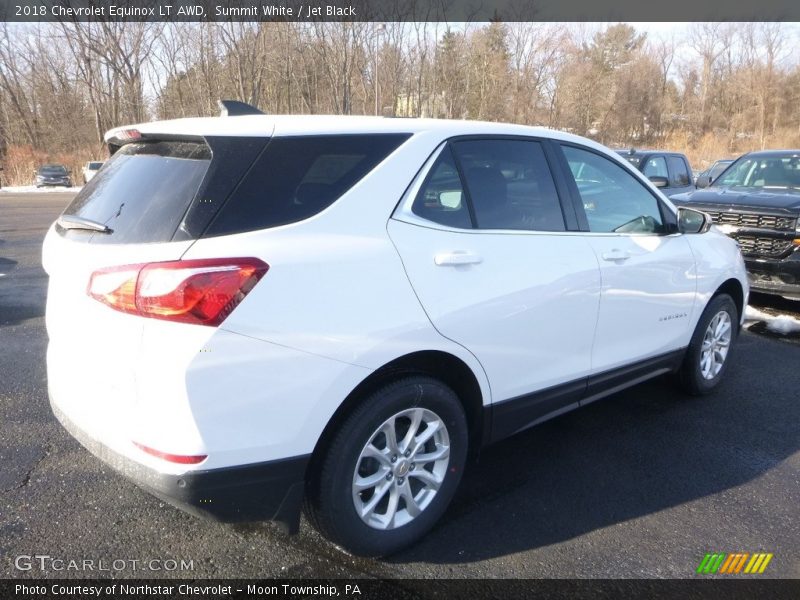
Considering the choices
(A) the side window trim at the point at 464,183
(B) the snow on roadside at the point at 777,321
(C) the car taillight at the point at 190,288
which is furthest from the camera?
(B) the snow on roadside at the point at 777,321

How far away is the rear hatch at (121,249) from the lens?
6.86 feet

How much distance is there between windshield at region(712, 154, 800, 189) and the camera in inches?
313

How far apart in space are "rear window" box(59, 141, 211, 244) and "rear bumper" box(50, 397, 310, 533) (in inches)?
31.8

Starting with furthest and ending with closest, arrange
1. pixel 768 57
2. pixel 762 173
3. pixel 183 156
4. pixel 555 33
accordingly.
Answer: pixel 768 57
pixel 555 33
pixel 762 173
pixel 183 156

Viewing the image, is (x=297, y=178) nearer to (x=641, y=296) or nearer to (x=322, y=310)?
(x=322, y=310)

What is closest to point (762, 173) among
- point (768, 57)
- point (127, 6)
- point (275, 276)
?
point (275, 276)

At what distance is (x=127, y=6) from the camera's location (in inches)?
1442

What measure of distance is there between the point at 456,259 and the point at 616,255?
124cm

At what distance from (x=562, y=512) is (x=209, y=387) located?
189 centimetres

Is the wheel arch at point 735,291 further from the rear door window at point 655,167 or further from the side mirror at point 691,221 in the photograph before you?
the rear door window at point 655,167

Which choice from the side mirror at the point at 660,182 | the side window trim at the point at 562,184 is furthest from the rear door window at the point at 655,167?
the side window trim at the point at 562,184

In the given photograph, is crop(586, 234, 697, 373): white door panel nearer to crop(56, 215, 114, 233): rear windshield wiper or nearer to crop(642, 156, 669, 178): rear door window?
crop(56, 215, 114, 233): rear windshield wiper

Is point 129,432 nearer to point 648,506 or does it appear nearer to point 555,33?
point 648,506

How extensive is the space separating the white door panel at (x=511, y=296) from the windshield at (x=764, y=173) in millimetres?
6284
